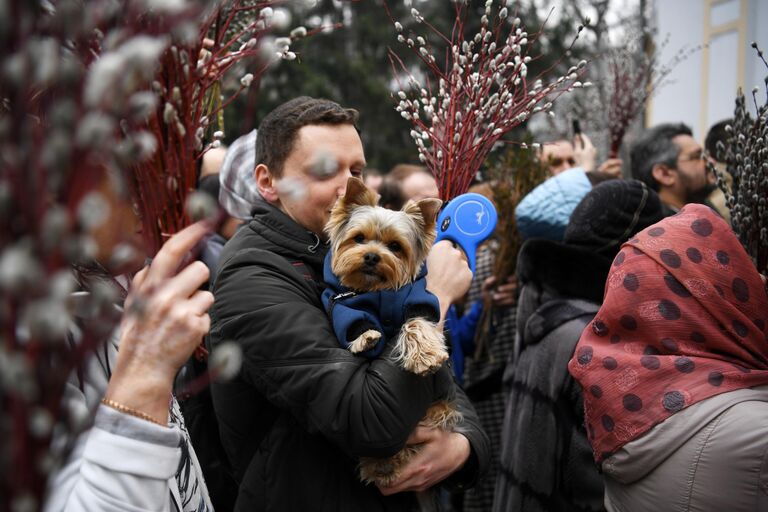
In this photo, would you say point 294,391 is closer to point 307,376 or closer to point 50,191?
point 307,376

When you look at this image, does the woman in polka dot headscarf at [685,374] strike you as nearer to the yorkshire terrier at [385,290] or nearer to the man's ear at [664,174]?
the yorkshire terrier at [385,290]

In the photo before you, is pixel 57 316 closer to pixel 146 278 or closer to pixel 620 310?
pixel 146 278

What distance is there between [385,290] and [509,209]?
2424 millimetres

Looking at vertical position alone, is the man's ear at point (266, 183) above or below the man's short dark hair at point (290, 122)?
below

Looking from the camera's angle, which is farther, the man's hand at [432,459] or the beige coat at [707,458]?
the man's hand at [432,459]

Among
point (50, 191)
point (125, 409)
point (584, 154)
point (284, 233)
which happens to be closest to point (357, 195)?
point (284, 233)

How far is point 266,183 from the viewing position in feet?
7.12

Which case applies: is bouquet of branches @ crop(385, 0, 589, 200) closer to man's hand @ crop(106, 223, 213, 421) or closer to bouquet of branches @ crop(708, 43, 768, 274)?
bouquet of branches @ crop(708, 43, 768, 274)

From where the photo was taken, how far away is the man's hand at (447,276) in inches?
84.5

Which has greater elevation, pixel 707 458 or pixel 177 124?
pixel 177 124

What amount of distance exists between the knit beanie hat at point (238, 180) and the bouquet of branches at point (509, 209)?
1992mm

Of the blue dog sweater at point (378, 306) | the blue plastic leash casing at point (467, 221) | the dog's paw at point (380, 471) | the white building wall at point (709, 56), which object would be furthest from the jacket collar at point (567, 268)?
the white building wall at point (709, 56)

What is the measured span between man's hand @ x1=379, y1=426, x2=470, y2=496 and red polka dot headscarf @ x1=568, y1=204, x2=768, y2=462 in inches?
18.8

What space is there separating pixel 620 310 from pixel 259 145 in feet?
4.66
